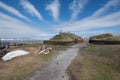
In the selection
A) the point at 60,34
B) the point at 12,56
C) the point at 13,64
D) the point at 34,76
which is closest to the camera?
the point at 34,76

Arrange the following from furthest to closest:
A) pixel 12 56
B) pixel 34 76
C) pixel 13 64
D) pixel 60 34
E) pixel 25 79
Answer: pixel 60 34 < pixel 12 56 < pixel 13 64 < pixel 34 76 < pixel 25 79

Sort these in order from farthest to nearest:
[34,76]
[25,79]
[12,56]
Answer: [12,56]
[34,76]
[25,79]

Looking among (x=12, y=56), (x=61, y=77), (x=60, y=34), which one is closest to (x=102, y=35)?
(x=60, y=34)

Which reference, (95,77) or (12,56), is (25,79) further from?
(12,56)

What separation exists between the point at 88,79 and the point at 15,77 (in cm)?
633

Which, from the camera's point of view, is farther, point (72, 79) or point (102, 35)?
point (102, 35)

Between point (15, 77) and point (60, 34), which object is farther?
point (60, 34)

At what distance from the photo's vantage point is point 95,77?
1254 cm

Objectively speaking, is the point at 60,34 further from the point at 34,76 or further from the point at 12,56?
the point at 34,76

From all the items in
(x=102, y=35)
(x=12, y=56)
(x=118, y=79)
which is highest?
(x=102, y=35)

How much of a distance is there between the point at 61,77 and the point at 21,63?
696 centimetres

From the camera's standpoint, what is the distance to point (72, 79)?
11.9m

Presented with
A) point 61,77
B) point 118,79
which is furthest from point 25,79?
point 118,79

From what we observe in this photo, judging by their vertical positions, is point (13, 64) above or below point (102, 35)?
below
